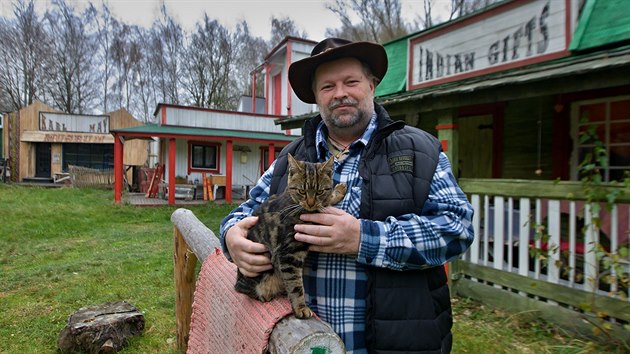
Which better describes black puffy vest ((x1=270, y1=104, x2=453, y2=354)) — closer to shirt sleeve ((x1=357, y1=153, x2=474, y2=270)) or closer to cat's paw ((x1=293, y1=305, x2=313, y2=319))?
shirt sleeve ((x1=357, y1=153, x2=474, y2=270))

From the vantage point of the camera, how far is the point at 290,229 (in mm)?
1740

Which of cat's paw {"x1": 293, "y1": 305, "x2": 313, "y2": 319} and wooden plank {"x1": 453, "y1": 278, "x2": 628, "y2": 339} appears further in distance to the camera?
wooden plank {"x1": 453, "y1": 278, "x2": 628, "y2": 339}

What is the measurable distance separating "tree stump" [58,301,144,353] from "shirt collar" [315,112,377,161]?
142 inches

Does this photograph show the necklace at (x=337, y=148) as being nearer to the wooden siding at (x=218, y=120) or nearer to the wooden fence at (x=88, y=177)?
the wooden siding at (x=218, y=120)

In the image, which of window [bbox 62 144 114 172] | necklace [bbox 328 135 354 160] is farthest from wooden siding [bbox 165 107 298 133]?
necklace [bbox 328 135 354 160]

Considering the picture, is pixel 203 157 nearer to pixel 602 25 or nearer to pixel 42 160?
pixel 42 160

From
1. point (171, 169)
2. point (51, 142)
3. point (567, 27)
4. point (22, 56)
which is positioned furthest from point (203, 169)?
point (22, 56)

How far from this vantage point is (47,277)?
22.2 feet

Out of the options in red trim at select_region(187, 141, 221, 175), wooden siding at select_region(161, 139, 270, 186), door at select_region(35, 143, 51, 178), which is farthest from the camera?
door at select_region(35, 143, 51, 178)

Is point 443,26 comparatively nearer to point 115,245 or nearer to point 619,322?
point 619,322

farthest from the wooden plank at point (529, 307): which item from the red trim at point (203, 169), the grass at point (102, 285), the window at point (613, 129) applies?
the red trim at point (203, 169)

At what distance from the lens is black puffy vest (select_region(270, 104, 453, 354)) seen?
63.9 inches

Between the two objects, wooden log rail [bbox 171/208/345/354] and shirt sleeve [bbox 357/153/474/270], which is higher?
shirt sleeve [bbox 357/153/474/270]

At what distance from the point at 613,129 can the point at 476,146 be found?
2624 millimetres
